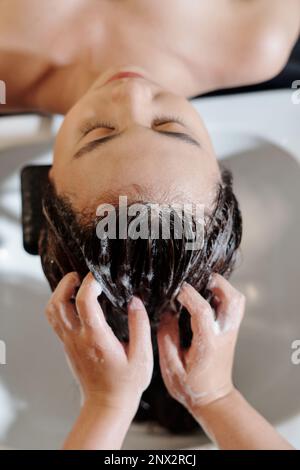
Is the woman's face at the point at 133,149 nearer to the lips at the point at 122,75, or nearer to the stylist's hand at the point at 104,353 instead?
the lips at the point at 122,75

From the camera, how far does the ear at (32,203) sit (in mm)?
1031

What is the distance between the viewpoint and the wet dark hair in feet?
2.40

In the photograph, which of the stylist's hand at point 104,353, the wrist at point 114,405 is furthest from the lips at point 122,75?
the wrist at point 114,405

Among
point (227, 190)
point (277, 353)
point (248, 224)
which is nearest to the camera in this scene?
point (227, 190)

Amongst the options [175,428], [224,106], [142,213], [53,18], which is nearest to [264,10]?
[224,106]

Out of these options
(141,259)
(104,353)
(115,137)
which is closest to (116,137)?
(115,137)

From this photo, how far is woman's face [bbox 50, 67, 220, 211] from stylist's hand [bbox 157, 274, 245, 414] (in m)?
0.15

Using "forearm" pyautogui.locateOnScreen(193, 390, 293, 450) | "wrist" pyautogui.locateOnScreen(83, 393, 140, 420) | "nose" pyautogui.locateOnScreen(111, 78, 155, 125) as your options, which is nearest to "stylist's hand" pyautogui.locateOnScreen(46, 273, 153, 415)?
"wrist" pyautogui.locateOnScreen(83, 393, 140, 420)

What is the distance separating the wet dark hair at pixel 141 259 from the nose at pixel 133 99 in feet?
0.53

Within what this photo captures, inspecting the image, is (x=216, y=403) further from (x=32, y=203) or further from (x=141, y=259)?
(x=32, y=203)

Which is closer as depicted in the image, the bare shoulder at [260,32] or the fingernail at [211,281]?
the fingernail at [211,281]
